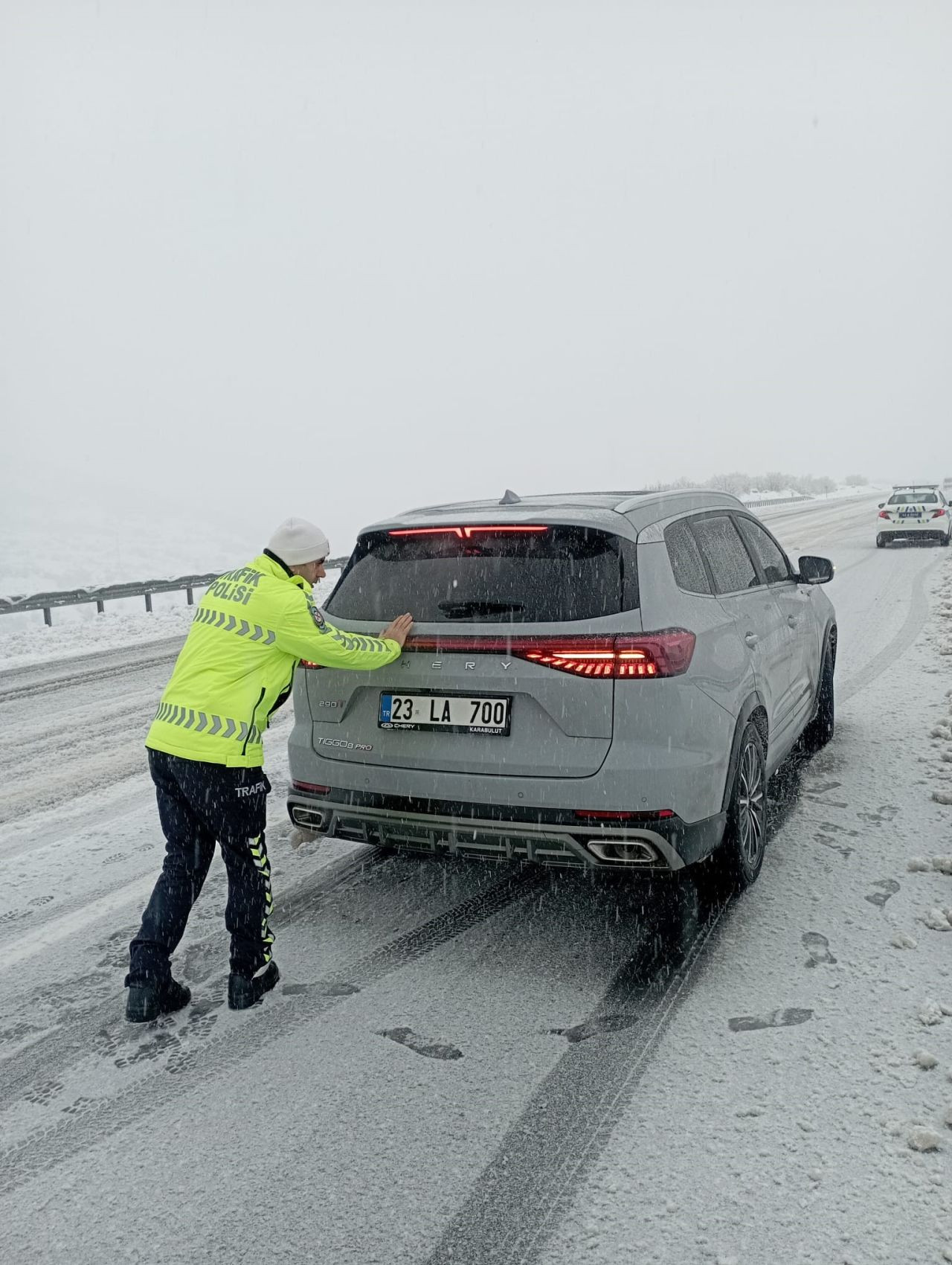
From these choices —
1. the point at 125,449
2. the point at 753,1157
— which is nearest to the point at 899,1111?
the point at 753,1157

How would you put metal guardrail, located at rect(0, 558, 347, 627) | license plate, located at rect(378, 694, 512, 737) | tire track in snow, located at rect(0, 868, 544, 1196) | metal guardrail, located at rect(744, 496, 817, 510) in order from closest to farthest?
1. tire track in snow, located at rect(0, 868, 544, 1196)
2. license plate, located at rect(378, 694, 512, 737)
3. metal guardrail, located at rect(0, 558, 347, 627)
4. metal guardrail, located at rect(744, 496, 817, 510)

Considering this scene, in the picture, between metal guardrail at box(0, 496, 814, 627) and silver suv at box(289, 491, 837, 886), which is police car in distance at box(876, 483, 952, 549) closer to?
metal guardrail at box(0, 496, 814, 627)

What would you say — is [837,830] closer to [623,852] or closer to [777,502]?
[623,852]

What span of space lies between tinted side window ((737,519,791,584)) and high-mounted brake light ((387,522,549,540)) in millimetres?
1789

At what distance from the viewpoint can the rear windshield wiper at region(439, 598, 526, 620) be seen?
347 cm

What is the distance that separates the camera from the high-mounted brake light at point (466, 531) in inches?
141

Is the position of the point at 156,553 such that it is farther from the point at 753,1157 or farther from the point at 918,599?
the point at 753,1157

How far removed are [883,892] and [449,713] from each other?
2.03m

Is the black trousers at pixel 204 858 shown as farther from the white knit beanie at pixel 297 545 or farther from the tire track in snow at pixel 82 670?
the tire track in snow at pixel 82 670

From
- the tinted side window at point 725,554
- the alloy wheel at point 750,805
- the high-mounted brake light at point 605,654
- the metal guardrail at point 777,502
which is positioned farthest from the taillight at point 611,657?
the metal guardrail at point 777,502

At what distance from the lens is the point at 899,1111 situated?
8.62 ft

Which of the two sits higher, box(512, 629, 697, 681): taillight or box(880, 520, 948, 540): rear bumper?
box(512, 629, 697, 681): taillight

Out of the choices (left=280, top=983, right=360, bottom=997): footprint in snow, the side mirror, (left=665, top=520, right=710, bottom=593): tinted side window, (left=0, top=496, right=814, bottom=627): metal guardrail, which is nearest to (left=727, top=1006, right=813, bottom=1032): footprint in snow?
(left=280, top=983, right=360, bottom=997): footprint in snow

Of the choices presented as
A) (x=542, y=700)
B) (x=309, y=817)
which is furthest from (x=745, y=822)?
(x=309, y=817)
